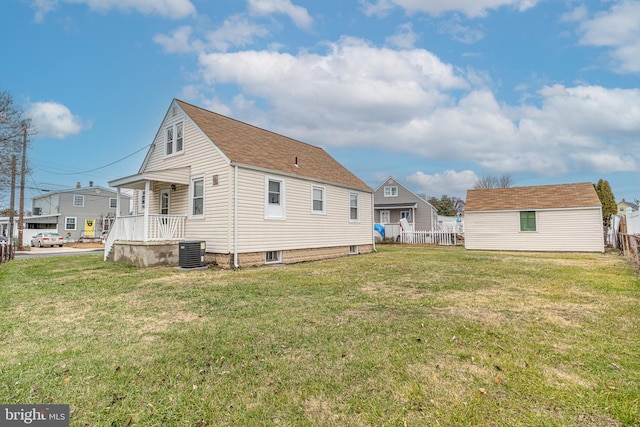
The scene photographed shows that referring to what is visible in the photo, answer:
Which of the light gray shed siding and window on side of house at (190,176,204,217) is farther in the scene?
the light gray shed siding

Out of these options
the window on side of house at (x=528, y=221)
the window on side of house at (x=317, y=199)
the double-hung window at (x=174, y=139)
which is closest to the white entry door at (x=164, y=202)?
the double-hung window at (x=174, y=139)

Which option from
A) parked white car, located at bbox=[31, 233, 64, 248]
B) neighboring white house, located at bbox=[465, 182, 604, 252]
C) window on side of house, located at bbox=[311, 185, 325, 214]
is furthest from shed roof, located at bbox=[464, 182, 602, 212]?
parked white car, located at bbox=[31, 233, 64, 248]

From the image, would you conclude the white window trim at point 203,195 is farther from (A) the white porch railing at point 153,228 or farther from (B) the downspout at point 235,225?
(B) the downspout at point 235,225

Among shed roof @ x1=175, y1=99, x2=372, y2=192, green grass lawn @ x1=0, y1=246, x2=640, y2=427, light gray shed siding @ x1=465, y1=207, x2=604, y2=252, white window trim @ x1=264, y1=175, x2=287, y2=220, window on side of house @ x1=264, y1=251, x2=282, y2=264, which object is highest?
shed roof @ x1=175, y1=99, x2=372, y2=192

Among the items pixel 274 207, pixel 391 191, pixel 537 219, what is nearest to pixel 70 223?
pixel 391 191

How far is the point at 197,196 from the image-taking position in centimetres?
1173

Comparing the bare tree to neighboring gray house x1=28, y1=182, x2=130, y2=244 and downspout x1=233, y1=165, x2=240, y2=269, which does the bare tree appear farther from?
downspout x1=233, y1=165, x2=240, y2=269

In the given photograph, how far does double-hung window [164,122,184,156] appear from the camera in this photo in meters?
12.6

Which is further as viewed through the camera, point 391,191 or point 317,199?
point 391,191

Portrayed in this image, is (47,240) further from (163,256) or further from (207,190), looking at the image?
(207,190)

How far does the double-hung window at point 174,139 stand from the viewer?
1261 cm

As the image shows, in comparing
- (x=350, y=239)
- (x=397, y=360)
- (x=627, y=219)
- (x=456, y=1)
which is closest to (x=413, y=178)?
(x=627, y=219)

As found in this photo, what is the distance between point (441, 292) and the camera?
253 inches

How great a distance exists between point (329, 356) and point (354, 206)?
13409 millimetres
